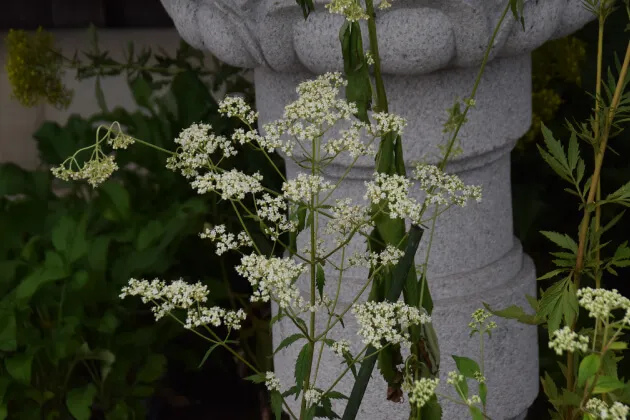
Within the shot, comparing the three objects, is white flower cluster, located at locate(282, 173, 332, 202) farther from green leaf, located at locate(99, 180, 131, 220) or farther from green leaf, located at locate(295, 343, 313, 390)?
green leaf, located at locate(99, 180, 131, 220)

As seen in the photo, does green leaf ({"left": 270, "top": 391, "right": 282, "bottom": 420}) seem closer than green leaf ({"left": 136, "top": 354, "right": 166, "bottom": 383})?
Yes

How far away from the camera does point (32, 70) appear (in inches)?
93.9

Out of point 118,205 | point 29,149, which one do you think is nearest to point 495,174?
point 118,205

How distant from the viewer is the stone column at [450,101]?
54.9 inches

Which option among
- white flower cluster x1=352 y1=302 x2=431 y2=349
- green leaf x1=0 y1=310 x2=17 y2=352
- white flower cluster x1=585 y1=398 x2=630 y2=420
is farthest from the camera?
green leaf x1=0 y1=310 x2=17 y2=352

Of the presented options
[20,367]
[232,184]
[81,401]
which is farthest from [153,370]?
[232,184]

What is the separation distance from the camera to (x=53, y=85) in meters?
2.44

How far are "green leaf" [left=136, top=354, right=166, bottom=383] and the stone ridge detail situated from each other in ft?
2.27

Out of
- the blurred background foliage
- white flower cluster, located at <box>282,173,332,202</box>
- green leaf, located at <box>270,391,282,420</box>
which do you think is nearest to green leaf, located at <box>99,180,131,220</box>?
the blurred background foliage

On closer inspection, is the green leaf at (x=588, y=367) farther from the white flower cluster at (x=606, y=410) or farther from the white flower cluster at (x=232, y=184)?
the white flower cluster at (x=232, y=184)

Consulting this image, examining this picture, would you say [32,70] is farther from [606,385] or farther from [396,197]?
[606,385]

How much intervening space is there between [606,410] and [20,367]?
4.10 feet

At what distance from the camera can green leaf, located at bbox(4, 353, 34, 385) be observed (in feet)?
5.55

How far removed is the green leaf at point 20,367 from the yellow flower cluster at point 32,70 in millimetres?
849
